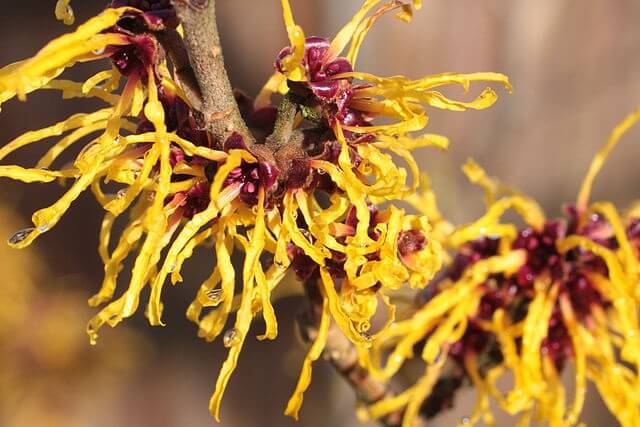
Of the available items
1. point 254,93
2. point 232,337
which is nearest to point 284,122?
point 232,337

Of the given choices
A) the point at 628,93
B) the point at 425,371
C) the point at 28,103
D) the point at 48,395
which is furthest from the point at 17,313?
the point at 628,93

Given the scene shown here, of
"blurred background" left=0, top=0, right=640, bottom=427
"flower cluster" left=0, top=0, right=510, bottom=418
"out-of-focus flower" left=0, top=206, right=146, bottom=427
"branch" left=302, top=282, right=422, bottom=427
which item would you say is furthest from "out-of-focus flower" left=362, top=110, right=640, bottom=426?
"out-of-focus flower" left=0, top=206, right=146, bottom=427

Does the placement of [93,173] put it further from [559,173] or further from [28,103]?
[559,173]

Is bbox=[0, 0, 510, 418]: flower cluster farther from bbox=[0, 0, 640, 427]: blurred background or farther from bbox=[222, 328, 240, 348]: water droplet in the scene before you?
bbox=[0, 0, 640, 427]: blurred background

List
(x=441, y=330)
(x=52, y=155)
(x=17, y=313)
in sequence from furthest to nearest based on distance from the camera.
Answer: (x=17, y=313)
(x=441, y=330)
(x=52, y=155)

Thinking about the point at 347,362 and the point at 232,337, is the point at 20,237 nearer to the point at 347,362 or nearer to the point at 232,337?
the point at 232,337

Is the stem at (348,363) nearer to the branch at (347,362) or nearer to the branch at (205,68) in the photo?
the branch at (347,362)

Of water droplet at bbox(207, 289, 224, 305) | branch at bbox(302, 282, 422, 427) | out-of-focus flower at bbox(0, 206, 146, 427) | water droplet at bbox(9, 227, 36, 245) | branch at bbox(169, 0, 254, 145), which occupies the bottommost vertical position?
out-of-focus flower at bbox(0, 206, 146, 427)

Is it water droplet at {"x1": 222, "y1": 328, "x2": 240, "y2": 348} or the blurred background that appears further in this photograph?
the blurred background
